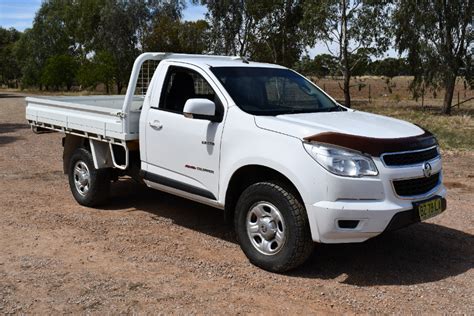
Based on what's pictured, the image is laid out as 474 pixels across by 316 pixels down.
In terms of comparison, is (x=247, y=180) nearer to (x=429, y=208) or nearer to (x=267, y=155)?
(x=267, y=155)

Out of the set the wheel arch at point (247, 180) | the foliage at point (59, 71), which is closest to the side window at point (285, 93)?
the wheel arch at point (247, 180)

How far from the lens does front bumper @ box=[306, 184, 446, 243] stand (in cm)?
436

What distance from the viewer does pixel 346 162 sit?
439cm

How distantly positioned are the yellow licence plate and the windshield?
1535 mm

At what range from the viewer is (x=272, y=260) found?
15.7 ft

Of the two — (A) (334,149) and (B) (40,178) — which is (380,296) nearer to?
(A) (334,149)

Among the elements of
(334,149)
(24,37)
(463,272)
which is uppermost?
(24,37)

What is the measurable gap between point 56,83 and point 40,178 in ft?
164

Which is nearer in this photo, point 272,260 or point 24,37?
point 272,260

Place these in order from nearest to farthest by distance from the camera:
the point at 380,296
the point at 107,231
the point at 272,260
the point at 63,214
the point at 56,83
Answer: the point at 380,296, the point at 272,260, the point at 107,231, the point at 63,214, the point at 56,83

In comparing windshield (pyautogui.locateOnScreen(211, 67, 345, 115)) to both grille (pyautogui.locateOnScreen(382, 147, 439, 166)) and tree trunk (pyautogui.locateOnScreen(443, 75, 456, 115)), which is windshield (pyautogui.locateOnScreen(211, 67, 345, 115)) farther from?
tree trunk (pyautogui.locateOnScreen(443, 75, 456, 115))

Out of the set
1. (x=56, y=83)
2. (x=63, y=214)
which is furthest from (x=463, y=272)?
(x=56, y=83)

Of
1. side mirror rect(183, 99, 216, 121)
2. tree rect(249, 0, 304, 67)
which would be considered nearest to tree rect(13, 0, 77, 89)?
tree rect(249, 0, 304, 67)

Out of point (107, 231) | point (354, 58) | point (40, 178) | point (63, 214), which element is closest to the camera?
point (107, 231)
